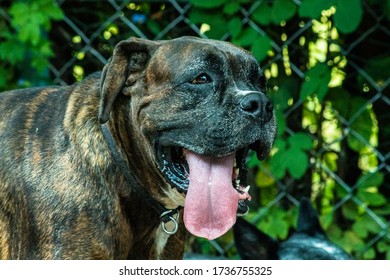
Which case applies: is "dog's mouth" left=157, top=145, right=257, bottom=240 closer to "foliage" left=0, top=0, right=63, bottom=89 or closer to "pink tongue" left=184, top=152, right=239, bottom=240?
"pink tongue" left=184, top=152, right=239, bottom=240

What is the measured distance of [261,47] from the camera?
172 inches

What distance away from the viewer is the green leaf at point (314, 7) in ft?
13.4

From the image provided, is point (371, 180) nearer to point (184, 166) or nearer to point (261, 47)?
point (261, 47)

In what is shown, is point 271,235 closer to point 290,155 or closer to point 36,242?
point 290,155

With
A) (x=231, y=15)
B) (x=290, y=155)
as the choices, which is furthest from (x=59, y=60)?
(x=290, y=155)

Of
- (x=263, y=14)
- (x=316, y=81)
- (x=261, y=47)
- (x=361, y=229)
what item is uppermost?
(x=263, y=14)

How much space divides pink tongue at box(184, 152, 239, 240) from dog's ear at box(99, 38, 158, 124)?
30 centimetres

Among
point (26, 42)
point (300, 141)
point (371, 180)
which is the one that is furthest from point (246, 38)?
point (26, 42)

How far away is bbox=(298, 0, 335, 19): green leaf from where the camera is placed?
4078 mm

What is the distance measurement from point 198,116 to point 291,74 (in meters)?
1.80

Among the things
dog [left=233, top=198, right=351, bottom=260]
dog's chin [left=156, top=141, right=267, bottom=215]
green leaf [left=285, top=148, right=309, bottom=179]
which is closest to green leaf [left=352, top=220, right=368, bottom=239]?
dog [left=233, top=198, right=351, bottom=260]

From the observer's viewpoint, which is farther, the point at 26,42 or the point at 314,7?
the point at 26,42

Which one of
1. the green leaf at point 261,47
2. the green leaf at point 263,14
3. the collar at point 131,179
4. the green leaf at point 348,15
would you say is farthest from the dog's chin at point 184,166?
the green leaf at point 263,14

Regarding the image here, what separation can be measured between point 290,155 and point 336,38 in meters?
0.64
